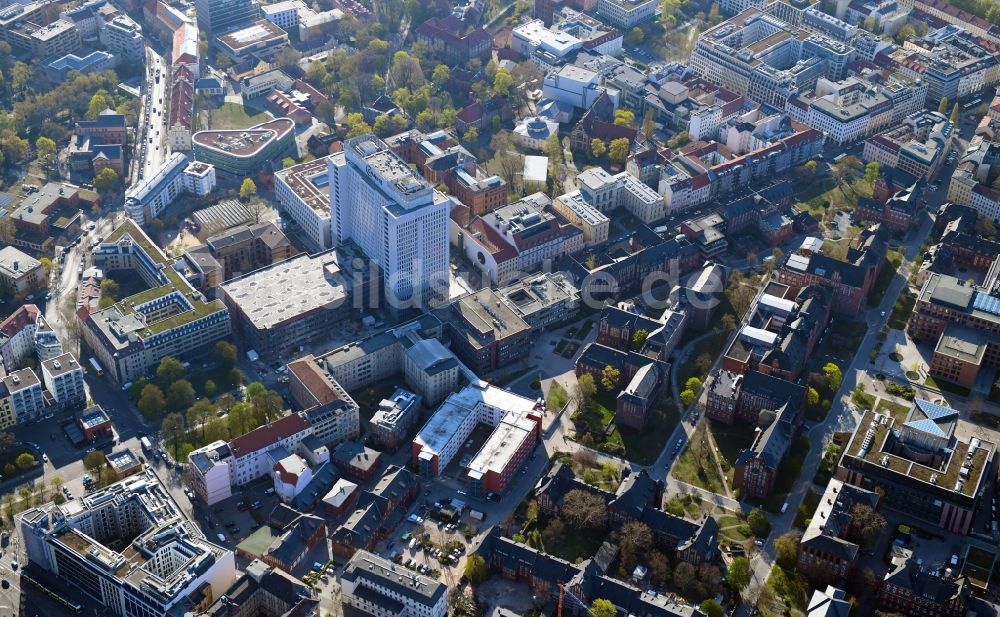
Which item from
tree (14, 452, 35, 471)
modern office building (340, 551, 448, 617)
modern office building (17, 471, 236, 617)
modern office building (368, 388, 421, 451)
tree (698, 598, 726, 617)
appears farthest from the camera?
modern office building (368, 388, 421, 451)

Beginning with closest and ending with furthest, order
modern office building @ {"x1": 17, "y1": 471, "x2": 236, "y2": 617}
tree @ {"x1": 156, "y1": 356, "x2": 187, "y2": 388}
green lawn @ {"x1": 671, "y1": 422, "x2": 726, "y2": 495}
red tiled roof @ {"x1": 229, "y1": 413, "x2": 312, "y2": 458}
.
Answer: modern office building @ {"x1": 17, "y1": 471, "x2": 236, "y2": 617} < red tiled roof @ {"x1": 229, "y1": 413, "x2": 312, "y2": 458} < green lawn @ {"x1": 671, "y1": 422, "x2": 726, "y2": 495} < tree @ {"x1": 156, "y1": 356, "x2": 187, "y2": 388}

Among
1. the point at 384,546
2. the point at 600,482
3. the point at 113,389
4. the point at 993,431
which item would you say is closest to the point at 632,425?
the point at 600,482

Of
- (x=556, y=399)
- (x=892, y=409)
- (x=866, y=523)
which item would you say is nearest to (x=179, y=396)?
(x=556, y=399)

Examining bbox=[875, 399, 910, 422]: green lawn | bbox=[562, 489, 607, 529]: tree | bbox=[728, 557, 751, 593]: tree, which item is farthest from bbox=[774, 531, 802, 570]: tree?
bbox=[875, 399, 910, 422]: green lawn

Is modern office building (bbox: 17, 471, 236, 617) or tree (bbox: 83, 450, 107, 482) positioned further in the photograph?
tree (bbox: 83, 450, 107, 482)

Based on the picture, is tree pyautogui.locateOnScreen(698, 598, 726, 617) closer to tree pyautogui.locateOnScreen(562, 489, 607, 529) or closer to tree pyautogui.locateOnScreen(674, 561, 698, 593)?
tree pyautogui.locateOnScreen(674, 561, 698, 593)

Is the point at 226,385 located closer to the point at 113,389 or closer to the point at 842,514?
the point at 113,389

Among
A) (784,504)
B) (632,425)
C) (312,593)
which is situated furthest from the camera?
(632,425)
